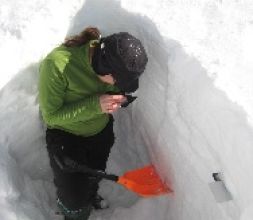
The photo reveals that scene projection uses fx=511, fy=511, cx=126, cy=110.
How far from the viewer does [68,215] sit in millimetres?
3176

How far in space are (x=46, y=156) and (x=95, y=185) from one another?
0.42m

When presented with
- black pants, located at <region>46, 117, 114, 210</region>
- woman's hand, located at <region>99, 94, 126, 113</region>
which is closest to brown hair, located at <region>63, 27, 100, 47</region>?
woman's hand, located at <region>99, 94, 126, 113</region>

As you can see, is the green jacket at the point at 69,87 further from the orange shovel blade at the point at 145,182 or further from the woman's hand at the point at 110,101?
the orange shovel blade at the point at 145,182

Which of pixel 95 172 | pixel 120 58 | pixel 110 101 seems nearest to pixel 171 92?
pixel 110 101

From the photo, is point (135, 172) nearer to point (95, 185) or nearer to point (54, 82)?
point (95, 185)

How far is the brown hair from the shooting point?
267cm

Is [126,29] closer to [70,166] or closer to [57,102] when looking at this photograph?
[57,102]

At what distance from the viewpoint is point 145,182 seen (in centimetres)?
324

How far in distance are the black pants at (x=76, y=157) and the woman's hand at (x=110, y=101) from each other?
0.45m

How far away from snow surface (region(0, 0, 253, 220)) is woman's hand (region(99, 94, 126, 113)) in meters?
0.36

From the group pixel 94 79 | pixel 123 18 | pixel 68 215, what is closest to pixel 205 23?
pixel 123 18

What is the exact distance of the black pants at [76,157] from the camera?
2.97 meters

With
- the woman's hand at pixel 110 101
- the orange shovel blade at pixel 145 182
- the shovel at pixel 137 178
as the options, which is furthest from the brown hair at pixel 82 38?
the orange shovel blade at pixel 145 182

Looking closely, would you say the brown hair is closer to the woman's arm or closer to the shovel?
the woman's arm
